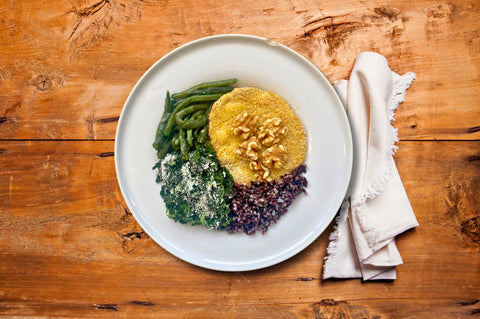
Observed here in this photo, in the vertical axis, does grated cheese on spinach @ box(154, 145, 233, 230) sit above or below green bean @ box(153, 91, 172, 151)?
below

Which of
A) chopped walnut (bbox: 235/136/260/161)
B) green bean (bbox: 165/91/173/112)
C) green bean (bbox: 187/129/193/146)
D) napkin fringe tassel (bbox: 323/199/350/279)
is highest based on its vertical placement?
green bean (bbox: 165/91/173/112)

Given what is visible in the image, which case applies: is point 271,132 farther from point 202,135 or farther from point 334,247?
point 334,247

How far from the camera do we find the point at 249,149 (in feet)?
6.77

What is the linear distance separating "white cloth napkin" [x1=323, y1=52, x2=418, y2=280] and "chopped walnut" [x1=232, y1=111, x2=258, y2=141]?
69 centimetres

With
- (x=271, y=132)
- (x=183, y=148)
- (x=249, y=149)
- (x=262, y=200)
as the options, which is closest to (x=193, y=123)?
(x=183, y=148)

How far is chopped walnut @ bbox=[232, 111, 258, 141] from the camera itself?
2070 mm

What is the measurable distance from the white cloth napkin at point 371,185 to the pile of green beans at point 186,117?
2.98 feet

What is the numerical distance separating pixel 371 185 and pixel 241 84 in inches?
45.0

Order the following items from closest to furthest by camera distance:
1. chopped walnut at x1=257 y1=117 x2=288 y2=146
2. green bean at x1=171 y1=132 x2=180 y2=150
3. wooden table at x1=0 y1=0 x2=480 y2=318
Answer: chopped walnut at x1=257 y1=117 x2=288 y2=146 → green bean at x1=171 y1=132 x2=180 y2=150 → wooden table at x1=0 y1=0 x2=480 y2=318

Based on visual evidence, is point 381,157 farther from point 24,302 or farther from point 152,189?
point 24,302

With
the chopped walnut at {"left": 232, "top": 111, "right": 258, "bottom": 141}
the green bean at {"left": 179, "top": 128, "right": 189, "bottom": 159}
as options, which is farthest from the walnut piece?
the green bean at {"left": 179, "top": 128, "right": 189, "bottom": 159}

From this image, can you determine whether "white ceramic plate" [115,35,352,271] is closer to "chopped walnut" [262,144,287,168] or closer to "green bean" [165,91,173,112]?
"green bean" [165,91,173,112]

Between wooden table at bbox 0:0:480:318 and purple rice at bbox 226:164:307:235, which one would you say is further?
wooden table at bbox 0:0:480:318

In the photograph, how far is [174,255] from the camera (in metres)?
2.19
